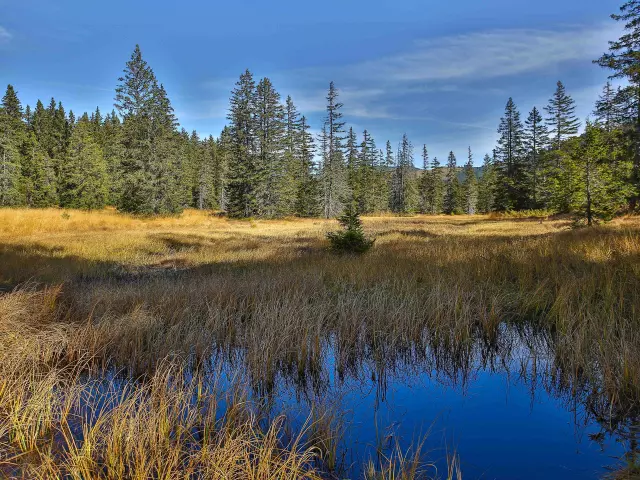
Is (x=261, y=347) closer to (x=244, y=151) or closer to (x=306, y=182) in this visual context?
(x=244, y=151)

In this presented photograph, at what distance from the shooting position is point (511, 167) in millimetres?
48562

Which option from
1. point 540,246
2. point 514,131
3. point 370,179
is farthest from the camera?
point 370,179

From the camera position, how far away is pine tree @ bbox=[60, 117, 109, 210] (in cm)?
4103

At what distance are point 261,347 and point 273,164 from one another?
3597 centimetres

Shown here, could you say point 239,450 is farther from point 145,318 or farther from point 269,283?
point 269,283

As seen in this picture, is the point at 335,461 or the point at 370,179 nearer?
the point at 335,461

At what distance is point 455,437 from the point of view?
3158mm

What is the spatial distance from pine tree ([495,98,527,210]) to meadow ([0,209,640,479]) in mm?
40622

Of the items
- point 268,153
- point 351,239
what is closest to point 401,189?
point 268,153

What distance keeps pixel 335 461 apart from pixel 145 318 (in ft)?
12.4

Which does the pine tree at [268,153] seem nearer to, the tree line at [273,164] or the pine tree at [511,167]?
the tree line at [273,164]

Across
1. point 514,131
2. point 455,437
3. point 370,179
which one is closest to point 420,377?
point 455,437

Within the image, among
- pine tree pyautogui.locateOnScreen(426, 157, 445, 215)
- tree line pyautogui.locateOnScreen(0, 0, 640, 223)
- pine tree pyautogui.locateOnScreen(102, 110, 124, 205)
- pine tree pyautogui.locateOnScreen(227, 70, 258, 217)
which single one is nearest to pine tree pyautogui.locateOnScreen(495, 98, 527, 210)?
tree line pyautogui.locateOnScreen(0, 0, 640, 223)

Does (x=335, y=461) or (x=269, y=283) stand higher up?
(x=269, y=283)
